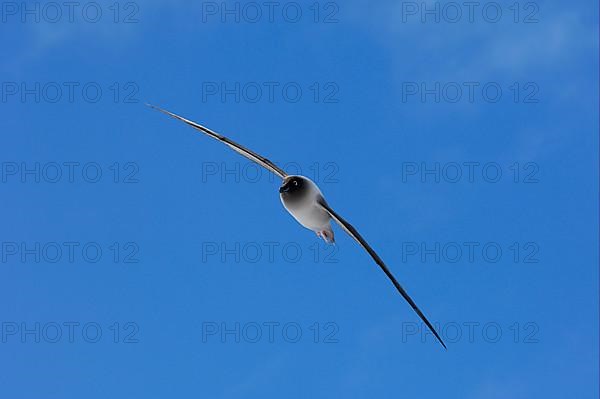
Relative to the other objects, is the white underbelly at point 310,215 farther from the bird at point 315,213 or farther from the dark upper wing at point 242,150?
the dark upper wing at point 242,150

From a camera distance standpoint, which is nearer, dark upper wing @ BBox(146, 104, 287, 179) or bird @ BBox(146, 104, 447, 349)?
bird @ BBox(146, 104, 447, 349)

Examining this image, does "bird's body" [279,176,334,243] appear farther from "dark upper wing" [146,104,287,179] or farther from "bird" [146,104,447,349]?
"dark upper wing" [146,104,287,179]

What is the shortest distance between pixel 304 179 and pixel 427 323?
3.74m

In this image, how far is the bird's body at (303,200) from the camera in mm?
15312

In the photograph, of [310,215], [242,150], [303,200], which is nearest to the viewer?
[303,200]

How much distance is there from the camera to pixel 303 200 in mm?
15320

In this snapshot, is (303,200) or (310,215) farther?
(310,215)

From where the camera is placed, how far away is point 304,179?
1541 centimetres

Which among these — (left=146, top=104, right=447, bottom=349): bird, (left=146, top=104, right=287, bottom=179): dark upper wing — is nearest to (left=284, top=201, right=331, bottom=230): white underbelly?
(left=146, top=104, right=447, bottom=349): bird

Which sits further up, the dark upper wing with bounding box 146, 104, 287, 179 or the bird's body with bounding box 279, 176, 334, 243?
the dark upper wing with bounding box 146, 104, 287, 179

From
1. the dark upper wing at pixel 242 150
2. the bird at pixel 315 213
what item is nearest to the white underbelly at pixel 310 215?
the bird at pixel 315 213

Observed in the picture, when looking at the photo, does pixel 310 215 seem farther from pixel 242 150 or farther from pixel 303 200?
pixel 242 150

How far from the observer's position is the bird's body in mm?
15312

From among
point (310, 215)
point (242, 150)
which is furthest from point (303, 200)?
point (242, 150)
